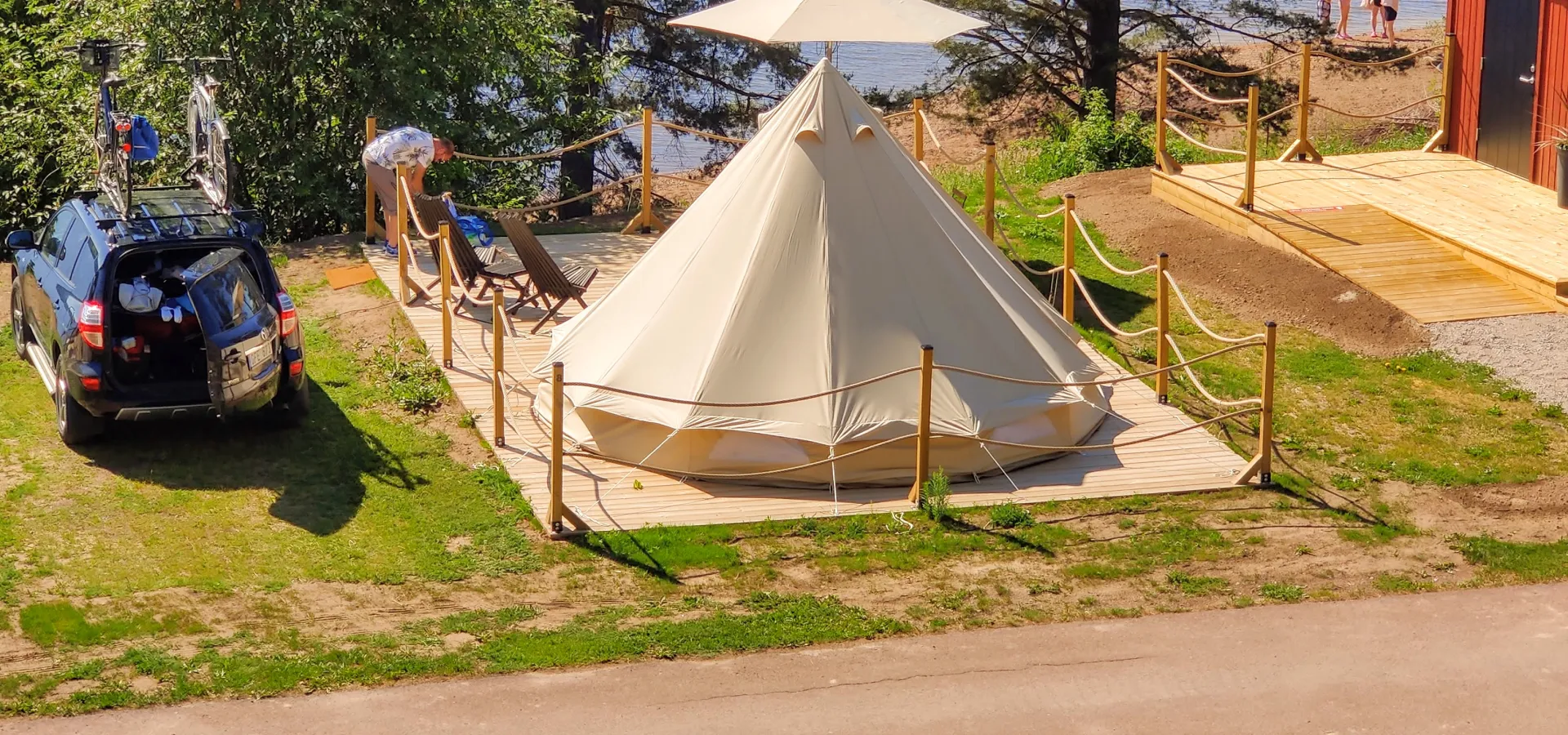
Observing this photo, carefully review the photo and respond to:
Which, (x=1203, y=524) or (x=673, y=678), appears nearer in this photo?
(x=673, y=678)

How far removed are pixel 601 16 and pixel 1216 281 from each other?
13.3 metres

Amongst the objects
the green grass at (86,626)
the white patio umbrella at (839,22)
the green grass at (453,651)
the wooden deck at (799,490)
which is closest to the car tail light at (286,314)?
the wooden deck at (799,490)

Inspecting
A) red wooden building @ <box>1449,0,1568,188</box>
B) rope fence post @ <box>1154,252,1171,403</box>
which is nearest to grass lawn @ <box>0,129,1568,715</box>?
rope fence post @ <box>1154,252,1171,403</box>

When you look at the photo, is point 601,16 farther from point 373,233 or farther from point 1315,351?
point 1315,351

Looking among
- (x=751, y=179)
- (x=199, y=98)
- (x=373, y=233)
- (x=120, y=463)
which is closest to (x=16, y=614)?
(x=120, y=463)

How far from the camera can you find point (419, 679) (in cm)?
884

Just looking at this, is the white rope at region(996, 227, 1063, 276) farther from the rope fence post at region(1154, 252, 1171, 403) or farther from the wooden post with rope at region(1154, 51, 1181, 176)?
the wooden post with rope at region(1154, 51, 1181, 176)

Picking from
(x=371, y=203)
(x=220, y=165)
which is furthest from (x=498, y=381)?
(x=371, y=203)

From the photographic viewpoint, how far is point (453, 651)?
9148mm

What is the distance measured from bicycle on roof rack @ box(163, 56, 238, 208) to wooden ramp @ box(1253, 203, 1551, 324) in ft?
31.0

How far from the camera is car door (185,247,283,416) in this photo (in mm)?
11133

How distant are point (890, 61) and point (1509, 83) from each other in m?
28.5

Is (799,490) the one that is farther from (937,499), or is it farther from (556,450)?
(556,450)

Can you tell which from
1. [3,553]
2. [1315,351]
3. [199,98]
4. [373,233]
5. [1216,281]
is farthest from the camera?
[373,233]
